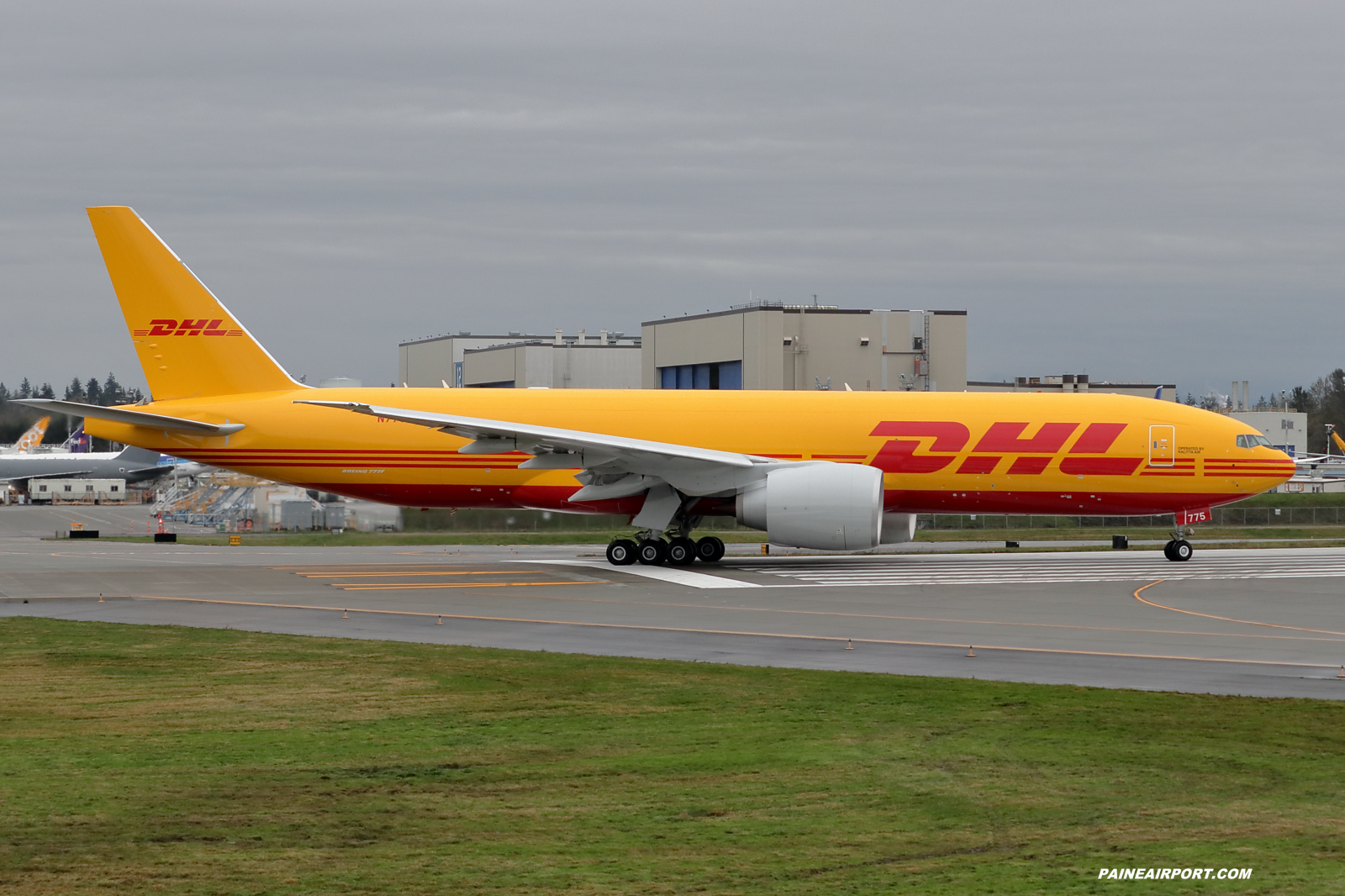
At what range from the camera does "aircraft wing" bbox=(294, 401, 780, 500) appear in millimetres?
28078

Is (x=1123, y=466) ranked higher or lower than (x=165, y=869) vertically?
higher

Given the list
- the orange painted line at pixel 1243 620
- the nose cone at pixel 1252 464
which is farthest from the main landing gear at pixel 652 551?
the nose cone at pixel 1252 464

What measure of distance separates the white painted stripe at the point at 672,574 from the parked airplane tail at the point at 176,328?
876 centimetres

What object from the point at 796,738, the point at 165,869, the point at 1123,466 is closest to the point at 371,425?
the point at 1123,466

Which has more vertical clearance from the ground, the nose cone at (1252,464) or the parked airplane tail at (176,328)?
the parked airplane tail at (176,328)

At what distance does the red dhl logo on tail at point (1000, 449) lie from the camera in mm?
31000

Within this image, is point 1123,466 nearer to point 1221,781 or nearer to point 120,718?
point 1221,781

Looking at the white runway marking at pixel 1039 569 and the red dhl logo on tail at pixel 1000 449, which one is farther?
the red dhl logo on tail at pixel 1000 449

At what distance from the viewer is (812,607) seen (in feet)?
75.0

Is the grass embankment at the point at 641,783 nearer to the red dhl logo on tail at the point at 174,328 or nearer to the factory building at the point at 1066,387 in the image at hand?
the red dhl logo on tail at the point at 174,328

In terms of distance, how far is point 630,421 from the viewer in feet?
104

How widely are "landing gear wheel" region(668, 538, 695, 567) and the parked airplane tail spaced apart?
10927 mm

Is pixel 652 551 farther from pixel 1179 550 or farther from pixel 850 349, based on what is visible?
pixel 850 349

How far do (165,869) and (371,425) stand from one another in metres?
25.0
